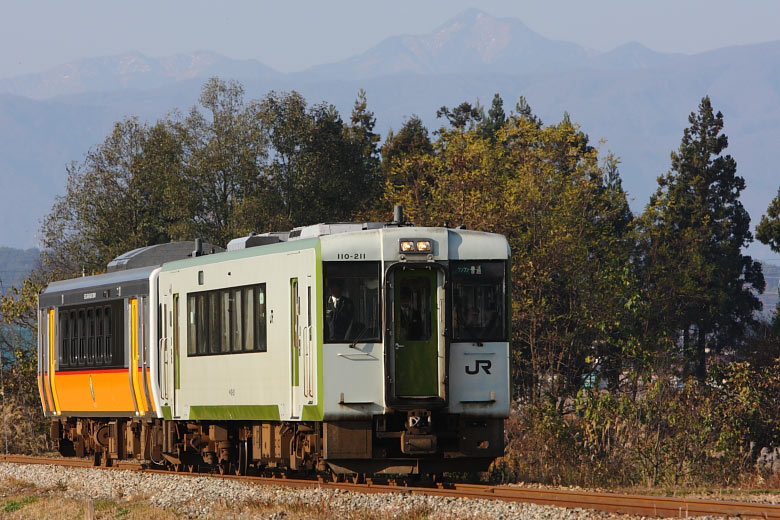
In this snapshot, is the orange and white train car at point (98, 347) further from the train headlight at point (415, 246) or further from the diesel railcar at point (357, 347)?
the train headlight at point (415, 246)

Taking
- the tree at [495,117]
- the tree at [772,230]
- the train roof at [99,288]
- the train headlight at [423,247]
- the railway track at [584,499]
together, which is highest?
the tree at [495,117]

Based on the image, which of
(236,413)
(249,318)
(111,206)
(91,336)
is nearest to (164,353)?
(236,413)

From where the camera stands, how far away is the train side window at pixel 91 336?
2238 centimetres

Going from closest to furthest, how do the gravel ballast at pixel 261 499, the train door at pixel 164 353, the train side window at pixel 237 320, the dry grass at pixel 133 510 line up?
the gravel ballast at pixel 261 499 < the dry grass at pixel 133 510 < the train side window at pixel 237 320 < the train door at pixel 164 353

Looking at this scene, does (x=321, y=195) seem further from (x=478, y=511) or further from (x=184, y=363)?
(x=478, y=511)

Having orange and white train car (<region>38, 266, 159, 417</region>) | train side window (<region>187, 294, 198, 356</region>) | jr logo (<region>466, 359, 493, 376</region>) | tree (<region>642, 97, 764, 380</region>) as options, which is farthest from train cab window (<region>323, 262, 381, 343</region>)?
tree (<region>642, 97, 764, 380</region>)

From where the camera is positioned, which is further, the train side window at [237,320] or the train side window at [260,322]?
the train side window at [237,320]

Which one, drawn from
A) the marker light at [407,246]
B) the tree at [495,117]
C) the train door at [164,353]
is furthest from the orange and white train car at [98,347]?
the tree at [495,117]

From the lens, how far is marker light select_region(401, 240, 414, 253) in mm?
15492

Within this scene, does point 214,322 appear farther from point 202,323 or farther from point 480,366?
point 480,366

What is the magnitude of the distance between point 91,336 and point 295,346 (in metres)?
7.61

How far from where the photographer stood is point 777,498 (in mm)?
14930

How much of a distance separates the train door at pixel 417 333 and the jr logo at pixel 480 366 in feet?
1.49

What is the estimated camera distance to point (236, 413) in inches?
706
